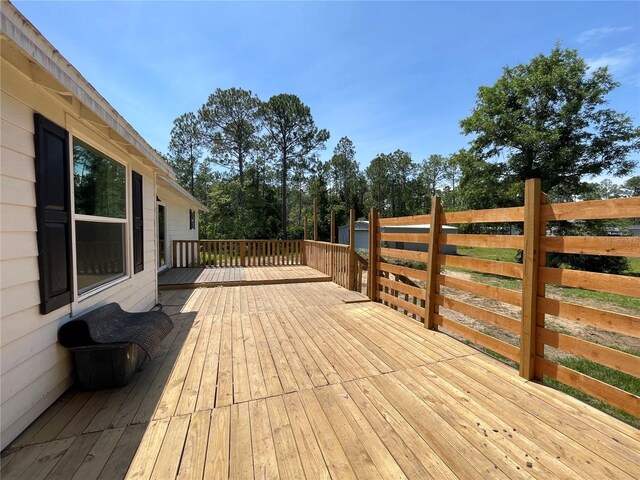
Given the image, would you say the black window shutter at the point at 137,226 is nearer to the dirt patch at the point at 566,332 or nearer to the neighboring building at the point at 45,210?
the neighboring building at the point at 45,210

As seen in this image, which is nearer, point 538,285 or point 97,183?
point 538,285

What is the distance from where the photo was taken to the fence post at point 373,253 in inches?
188

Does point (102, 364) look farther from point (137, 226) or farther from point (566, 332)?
point (566, 332)

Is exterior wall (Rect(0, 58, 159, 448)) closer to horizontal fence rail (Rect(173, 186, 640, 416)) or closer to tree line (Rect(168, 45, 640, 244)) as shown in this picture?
horizontal fence rail (Rect(173, 186, 640, 416))

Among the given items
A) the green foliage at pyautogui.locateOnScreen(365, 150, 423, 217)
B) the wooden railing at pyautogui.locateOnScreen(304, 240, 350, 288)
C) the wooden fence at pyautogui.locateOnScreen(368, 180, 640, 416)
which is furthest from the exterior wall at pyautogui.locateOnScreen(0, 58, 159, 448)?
the green foliage at pyautogui.locateOnScreen(365, 150, 423, 217)

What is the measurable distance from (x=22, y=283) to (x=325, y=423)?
6.65 feet

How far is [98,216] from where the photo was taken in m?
2.85

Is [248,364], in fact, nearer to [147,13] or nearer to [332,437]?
[332,437]

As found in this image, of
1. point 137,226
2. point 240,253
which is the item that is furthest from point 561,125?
point 137,226

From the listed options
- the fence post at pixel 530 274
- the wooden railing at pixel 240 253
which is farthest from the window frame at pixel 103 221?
the wooden railing at pixel 240 253

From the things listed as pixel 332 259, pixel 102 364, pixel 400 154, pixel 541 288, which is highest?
pixel 400 154

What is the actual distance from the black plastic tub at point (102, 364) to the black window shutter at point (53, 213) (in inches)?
15.9

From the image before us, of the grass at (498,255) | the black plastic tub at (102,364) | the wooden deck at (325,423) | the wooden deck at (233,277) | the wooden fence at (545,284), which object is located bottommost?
the grass at (498,255)

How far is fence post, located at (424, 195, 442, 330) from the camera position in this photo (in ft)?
11.1
